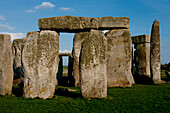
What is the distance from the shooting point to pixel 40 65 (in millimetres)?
6535

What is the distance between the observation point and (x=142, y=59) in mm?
14695

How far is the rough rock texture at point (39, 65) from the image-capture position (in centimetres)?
654

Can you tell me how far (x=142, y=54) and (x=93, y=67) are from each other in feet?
30.9

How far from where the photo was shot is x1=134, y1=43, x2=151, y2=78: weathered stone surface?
14.4m

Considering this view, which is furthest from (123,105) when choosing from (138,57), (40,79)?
(138,57)

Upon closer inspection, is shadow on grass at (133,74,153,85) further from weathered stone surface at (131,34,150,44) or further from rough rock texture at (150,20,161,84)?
weathered stone surface at (131,34,150,44)

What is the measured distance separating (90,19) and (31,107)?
12.6 ft

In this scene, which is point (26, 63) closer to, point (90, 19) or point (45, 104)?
point (45, 104)

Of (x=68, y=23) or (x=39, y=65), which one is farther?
(x=68, y=23)

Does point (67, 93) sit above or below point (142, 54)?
below

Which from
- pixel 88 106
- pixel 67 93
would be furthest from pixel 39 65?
pixel 88 106

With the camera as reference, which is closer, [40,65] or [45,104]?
[45,104]

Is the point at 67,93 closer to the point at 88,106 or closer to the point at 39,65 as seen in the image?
the point at 39,65

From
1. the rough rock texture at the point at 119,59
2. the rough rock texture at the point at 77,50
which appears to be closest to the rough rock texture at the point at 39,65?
the rough rock texture at the point at 77,50
